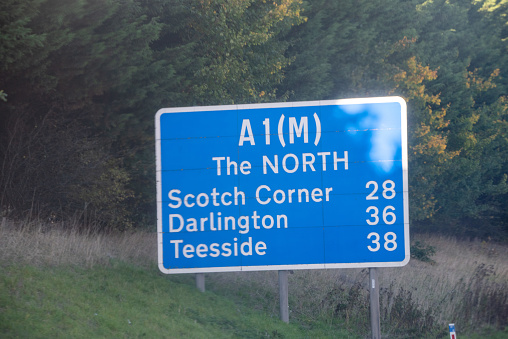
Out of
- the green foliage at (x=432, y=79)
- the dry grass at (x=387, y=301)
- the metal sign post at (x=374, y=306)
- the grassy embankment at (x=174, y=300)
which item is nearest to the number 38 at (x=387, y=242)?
the metal sign post at (x=374, y=306)

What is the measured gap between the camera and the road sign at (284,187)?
10.0 metres

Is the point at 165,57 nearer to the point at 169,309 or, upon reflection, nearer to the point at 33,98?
the point at 33,98

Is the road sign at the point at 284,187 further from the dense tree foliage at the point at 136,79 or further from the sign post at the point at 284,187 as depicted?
the dense tree foliage at the point at 136,79

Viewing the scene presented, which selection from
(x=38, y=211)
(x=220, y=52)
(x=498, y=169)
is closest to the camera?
(x=38, y=211)

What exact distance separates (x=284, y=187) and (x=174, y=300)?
2.43 m

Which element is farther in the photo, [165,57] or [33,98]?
[165,57]

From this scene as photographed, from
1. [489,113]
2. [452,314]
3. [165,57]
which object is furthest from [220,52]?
[489,113]

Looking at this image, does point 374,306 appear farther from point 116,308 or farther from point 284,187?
point 116,308

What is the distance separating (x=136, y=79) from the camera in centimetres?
1597

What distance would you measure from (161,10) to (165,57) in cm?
123

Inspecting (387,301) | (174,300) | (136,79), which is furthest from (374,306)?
(136,79)

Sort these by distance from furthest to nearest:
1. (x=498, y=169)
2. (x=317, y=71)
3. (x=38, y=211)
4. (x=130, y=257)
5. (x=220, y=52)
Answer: (x=498, y=169)
(x=317, y=71)
(x=220, y=52)
(x=38, y=211)
(x=130, y=257)

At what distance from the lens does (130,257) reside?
37.6 ft

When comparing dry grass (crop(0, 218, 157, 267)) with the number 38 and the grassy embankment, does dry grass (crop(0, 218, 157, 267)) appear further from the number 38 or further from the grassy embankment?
the number 38
